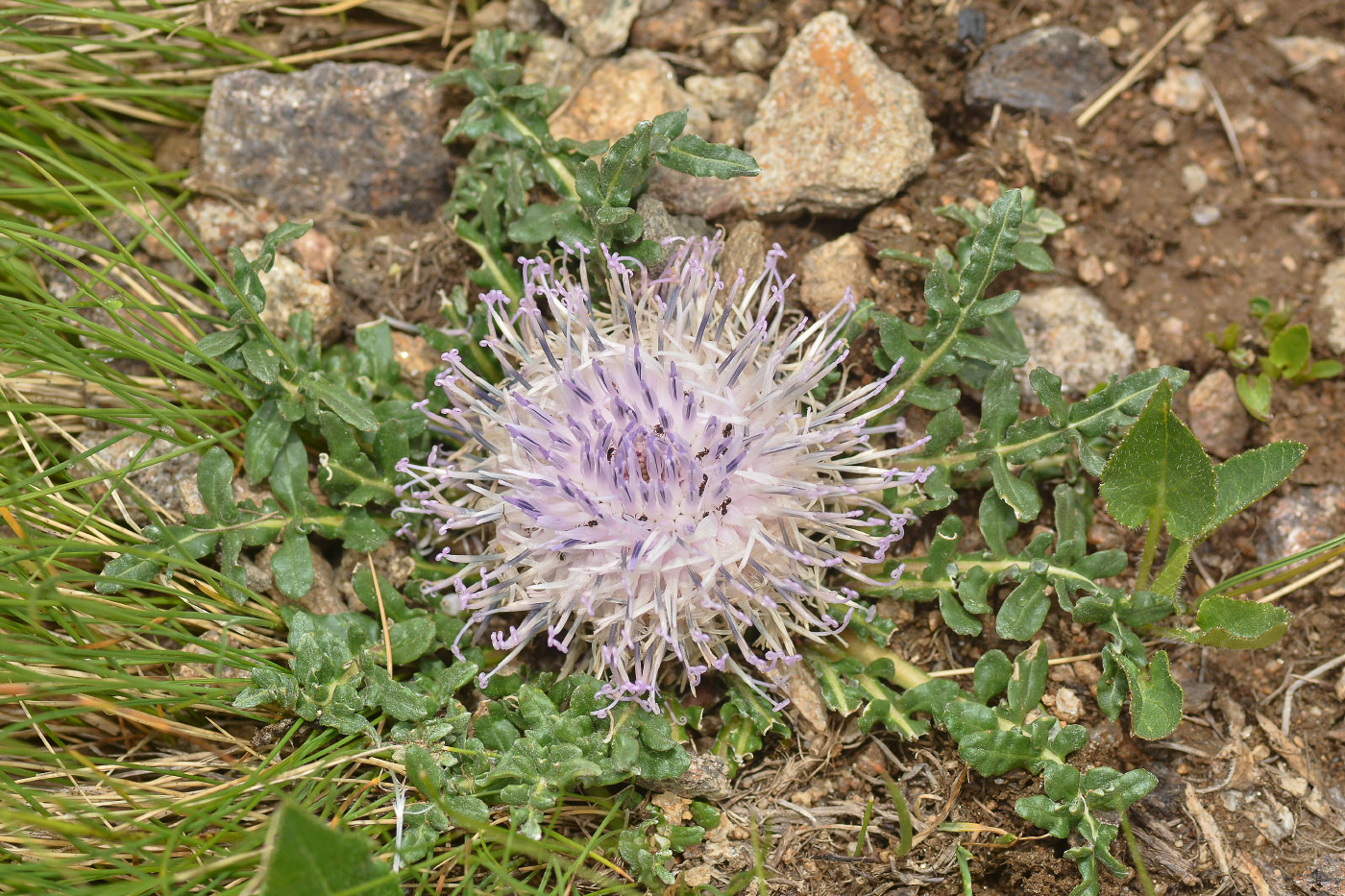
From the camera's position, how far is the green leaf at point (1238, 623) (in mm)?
2916

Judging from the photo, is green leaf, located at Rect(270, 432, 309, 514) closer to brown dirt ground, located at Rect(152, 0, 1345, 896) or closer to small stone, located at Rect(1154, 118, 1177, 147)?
brown dirt ground, located at Rect(152, 0, 1345, 896)

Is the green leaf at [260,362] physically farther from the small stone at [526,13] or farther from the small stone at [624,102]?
the small stone at [526,13]

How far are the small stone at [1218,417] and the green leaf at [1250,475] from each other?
653 mm

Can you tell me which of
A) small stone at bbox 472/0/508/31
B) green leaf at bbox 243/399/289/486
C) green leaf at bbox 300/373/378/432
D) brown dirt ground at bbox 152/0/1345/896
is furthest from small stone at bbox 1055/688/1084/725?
small stone at bbox 472/0/508/31

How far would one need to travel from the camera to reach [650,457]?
110 inches

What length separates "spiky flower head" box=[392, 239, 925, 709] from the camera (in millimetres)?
2912

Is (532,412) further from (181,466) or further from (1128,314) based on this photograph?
(1128,314)

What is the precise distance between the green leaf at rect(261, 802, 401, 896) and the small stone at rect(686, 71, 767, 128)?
307 cm

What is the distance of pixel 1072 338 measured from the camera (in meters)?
3.78

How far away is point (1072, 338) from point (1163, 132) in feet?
3.62

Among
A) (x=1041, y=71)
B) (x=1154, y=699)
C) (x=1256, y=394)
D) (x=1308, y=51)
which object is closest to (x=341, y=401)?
(x=1154, y=699)

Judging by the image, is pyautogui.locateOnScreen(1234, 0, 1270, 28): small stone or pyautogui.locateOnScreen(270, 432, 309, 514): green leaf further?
pyautogui.locateOnScreen(1234, 0, 1270, 28): small stone

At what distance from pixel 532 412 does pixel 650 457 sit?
1.54 feet

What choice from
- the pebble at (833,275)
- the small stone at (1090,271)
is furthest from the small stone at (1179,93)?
the pebble at (833,275)
